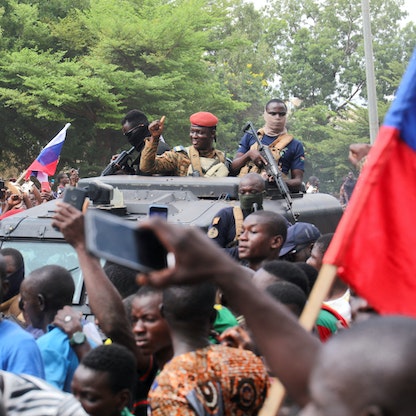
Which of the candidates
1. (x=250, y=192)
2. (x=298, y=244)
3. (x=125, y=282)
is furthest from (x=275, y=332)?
(x=250, y=192)

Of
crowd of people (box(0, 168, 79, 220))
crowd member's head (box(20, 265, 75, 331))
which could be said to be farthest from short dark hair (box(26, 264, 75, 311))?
crowd of people (box(0, 168, 79, 220))

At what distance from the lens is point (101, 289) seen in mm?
3811

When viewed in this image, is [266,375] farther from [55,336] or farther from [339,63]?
[339,63]

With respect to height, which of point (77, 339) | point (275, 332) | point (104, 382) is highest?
point (275, 332)

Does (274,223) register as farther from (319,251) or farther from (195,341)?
(195,341)

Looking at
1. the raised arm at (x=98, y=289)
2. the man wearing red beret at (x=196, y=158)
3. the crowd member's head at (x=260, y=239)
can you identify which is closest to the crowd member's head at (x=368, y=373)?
the raised arm at (x=98, y=289)

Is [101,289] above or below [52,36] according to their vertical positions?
above

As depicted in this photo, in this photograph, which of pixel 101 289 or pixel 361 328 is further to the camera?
pixel 101 289

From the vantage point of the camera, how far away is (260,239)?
5.78 m

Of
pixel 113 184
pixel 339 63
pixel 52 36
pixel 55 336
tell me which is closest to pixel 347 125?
pixel 339 63

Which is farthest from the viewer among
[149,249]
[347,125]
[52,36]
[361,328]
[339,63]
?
[339,63]

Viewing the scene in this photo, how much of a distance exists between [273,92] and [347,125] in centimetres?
746

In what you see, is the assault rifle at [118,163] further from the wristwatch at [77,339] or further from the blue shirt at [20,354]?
the blue shirt at [20,354]

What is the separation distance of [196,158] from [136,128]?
71 cm
